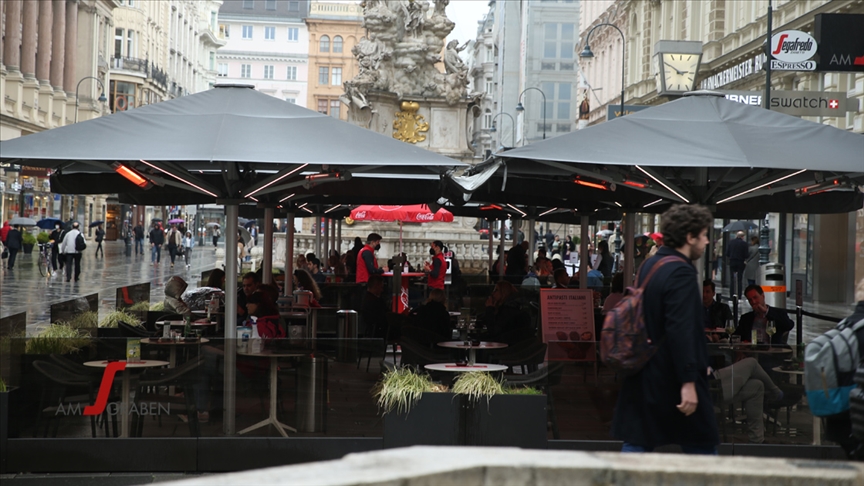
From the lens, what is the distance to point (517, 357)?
995cm

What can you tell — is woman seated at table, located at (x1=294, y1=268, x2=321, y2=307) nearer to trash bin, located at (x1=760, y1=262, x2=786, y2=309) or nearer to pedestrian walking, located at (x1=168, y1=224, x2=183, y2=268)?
trash bin, located at (x1=760, y1=262, x2=786, y2=309)

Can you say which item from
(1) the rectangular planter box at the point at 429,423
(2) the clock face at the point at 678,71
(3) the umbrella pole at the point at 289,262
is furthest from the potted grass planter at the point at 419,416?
(2) the clock face at the point at 678,71

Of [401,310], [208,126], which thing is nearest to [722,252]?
[401,310]

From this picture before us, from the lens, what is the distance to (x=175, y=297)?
531 inches

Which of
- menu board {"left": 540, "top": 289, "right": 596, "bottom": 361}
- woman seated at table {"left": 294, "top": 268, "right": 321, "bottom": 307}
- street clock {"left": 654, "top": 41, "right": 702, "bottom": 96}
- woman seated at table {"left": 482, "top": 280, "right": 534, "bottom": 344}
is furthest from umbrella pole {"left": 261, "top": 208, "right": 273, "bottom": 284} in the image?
street clock {"left": 654, "top": 41, "right": 702, "bottom": 96}

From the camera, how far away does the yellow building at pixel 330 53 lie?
4931 inches

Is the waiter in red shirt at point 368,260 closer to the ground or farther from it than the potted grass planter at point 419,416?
farther from it

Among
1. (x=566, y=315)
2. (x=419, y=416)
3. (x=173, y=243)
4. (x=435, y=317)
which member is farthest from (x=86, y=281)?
(x=419, y=416)

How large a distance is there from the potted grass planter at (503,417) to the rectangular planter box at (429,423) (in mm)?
85

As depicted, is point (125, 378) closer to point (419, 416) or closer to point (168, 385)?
point (168, 385)

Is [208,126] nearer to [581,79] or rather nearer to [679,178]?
[679,178]

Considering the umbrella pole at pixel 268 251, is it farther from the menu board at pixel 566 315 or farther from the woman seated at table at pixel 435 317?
the menu board at pixel 566 315

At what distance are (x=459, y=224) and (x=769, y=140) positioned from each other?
34579 mm

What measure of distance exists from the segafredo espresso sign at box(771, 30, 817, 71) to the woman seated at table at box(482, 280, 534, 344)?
9.36 m
